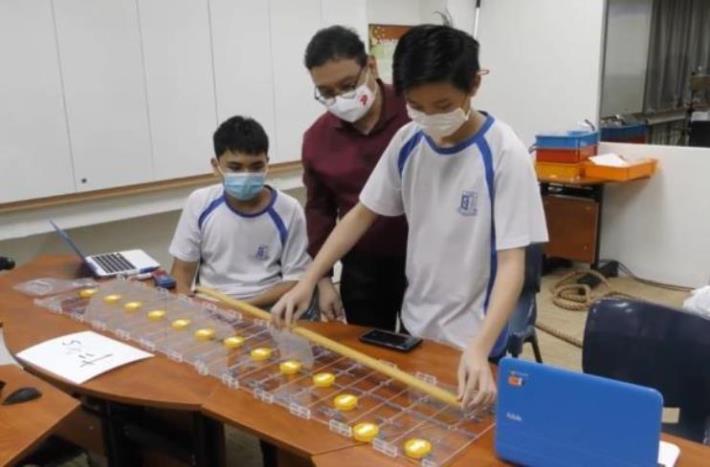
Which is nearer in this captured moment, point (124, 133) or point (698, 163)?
point (124, 133)

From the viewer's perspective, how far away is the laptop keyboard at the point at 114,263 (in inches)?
94.2

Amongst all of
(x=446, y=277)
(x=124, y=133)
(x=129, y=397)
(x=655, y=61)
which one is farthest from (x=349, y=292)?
(x=655, y=61)

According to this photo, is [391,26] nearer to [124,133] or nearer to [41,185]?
[124,133]

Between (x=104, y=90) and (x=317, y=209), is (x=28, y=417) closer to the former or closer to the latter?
(x=317, y=209)

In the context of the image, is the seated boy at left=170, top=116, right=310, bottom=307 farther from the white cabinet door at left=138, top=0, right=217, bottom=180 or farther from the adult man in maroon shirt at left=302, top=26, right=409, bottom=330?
the white cabinet door at left=138, top=0, right=217, bottom=180

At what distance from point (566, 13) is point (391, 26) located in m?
1.27

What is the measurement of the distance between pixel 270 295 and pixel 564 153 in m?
2.74

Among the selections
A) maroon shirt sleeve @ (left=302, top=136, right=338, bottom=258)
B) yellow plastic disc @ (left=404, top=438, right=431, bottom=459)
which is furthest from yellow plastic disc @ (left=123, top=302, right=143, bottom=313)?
yellow plastic disc @ (left=404, top=438, right=431, bottom=459)

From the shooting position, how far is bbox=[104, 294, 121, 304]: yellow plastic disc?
2037mm

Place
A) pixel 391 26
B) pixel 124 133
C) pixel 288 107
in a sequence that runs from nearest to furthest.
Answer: pixel 124 133 < pixel 288 107 < pixel 391 26

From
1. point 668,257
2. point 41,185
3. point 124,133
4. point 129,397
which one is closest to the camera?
point 129,397

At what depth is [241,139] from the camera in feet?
7.43

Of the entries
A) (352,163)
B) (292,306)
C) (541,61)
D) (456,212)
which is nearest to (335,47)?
(352,163)

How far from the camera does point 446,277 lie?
1549 millimetres
